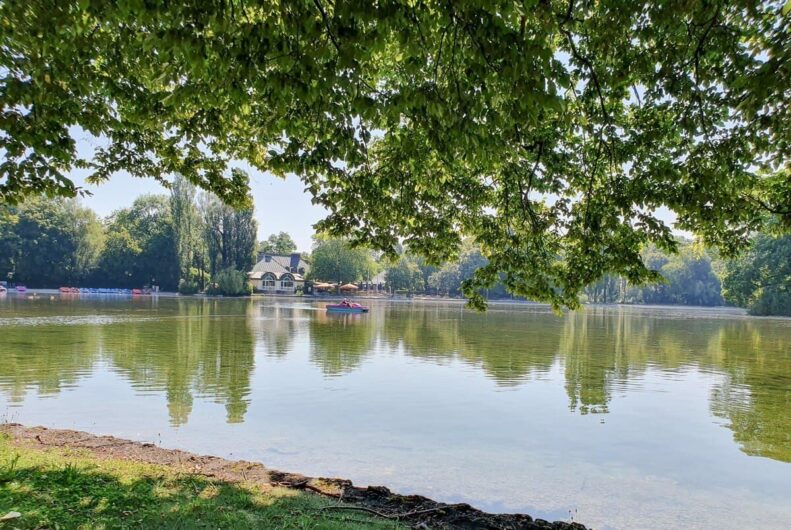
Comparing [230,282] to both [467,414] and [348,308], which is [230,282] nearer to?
[348,308]

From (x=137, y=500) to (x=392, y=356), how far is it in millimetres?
16280

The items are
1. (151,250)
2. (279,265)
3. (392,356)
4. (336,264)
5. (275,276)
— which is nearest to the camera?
(392,356)

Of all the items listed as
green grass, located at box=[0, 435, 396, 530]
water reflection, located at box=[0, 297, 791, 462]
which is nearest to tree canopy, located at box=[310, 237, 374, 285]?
water reflection, located at box=[0, 297, 791, 462]

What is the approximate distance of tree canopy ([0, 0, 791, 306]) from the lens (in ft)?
13.6

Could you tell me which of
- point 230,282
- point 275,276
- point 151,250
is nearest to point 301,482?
point 230,282

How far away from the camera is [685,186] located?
7.23 m

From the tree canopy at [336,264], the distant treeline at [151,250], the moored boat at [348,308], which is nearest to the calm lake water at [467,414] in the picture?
the moored boat at [348,308]

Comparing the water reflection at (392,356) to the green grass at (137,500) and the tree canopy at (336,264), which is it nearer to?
the green grass at (137,500)

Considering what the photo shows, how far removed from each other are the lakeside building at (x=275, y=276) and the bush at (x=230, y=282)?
14973mm

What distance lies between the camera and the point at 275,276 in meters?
93.7

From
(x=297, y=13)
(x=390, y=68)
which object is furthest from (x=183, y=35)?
(x=390, y=68)

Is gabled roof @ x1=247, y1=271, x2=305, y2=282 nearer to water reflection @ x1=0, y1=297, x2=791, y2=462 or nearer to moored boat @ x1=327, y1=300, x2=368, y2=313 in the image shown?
moored boat @ x1=327, y1=300, x2=368, y2=313

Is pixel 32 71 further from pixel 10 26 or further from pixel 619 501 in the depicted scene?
pixel 619 501

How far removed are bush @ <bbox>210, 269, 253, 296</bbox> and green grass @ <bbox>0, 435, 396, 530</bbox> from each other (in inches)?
2760
